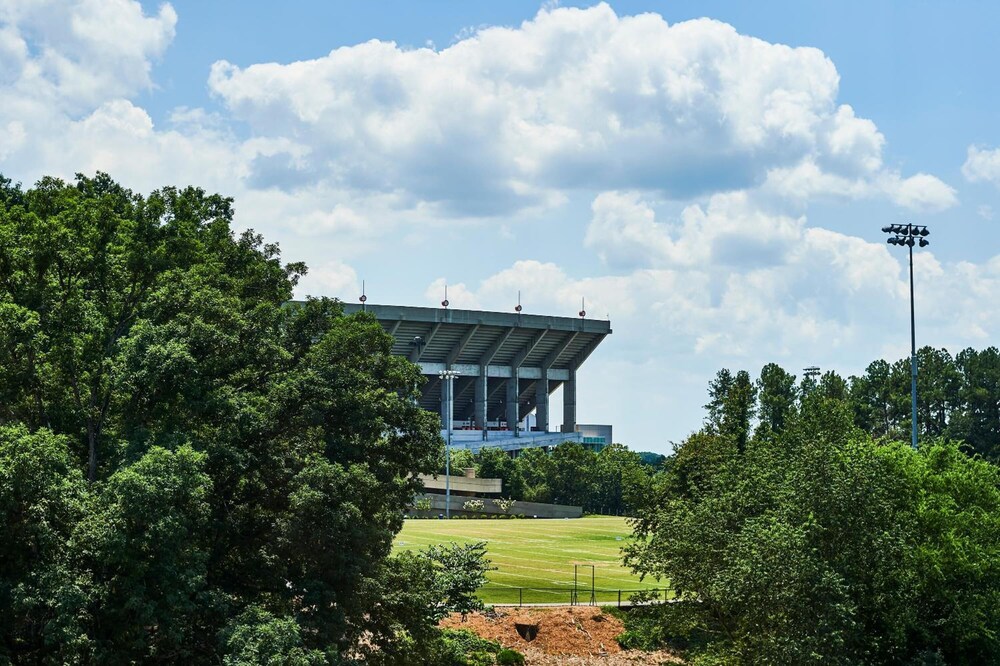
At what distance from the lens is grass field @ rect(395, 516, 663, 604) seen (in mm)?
51562

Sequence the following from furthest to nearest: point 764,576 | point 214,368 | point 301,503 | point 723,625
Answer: point 723,625 < point 764,576 < point 214,368 < point 301,503

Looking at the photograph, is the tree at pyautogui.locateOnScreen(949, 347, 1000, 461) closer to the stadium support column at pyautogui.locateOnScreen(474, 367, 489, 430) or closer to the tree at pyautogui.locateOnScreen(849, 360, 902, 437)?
the tree at pyautogui.locateOnScreen(849, 360, 902, 437)

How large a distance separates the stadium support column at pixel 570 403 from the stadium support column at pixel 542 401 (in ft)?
13.0

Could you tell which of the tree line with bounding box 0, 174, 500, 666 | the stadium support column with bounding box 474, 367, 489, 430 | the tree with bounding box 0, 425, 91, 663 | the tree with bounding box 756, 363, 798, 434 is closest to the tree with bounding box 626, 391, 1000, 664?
the tree line with bounding box 0, 174, 500, 666

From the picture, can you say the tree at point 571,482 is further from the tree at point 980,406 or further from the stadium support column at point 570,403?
the stadium support column at point 570,403

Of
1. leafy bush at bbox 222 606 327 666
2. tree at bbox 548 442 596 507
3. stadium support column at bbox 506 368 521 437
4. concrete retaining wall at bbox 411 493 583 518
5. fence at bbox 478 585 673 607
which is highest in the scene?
stadium support column at bbox 506 368 521 437

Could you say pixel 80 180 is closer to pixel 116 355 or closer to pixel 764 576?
pixel 116 355

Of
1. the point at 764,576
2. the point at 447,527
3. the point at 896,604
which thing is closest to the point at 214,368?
the point at 764,576

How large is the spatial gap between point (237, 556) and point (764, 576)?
45.0 feet

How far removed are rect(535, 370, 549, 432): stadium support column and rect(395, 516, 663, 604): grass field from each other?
6233cm

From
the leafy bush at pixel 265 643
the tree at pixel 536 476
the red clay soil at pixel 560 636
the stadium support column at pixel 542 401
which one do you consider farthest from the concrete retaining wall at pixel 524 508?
the leafy bush at pixel 265 643

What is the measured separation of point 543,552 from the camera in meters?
70.6

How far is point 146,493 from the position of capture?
25156 mm

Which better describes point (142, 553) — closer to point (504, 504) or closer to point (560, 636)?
point (560, 636)
